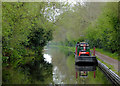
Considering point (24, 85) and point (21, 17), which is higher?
point (21, 17)

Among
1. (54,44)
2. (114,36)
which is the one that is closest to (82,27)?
(114,36)

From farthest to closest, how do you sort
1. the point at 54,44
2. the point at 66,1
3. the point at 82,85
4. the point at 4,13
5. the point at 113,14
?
the point at 54,44 → the point at 113,14 → the point at 66,1 → the point at 4,13 → the point at 82,85

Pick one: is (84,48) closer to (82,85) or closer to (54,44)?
(82,85)

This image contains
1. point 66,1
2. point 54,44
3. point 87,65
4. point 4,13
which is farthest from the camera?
point 54,44

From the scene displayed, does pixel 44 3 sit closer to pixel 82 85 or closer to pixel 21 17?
pixel 21 17

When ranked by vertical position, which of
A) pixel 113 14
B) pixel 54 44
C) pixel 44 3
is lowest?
pixel 54 44

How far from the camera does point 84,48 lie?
57.5 feet

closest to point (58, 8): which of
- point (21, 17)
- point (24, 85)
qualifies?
point (21, 17)

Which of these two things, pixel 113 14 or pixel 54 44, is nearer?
pixel 113 14

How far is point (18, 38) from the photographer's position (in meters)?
15.1

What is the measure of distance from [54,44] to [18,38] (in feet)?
314

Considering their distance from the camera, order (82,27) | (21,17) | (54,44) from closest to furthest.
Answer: (21,17) → (82,27) → (54,44)

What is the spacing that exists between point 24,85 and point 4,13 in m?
5.94

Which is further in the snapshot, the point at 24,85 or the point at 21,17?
the point at 21,17
